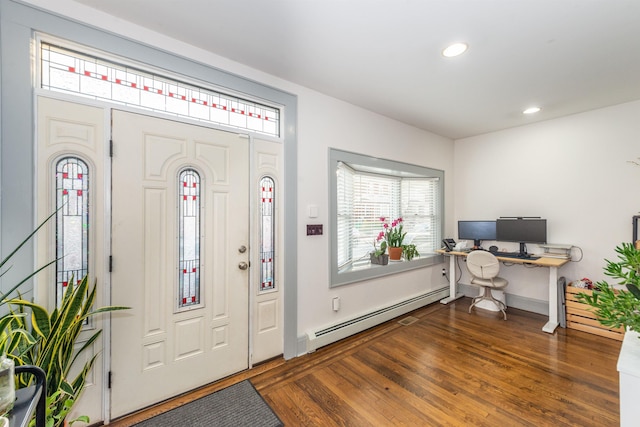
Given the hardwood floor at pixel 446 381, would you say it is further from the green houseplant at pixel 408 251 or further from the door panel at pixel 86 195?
the green houseplant at pixel 408 251

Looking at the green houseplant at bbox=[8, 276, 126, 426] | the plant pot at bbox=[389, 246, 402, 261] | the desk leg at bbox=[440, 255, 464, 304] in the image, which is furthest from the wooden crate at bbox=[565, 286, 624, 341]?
the green houseplant at bbox=[8, 276, 126, 426]

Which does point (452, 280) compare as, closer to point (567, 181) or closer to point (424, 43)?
point (567, 181)

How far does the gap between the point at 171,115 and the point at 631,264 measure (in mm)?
2682

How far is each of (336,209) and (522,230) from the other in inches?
105

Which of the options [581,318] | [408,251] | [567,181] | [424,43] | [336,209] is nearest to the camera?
[424,43]

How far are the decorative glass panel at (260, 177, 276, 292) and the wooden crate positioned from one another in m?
3.36

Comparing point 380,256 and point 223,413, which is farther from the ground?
point 380,256

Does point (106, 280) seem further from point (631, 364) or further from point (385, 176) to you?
point (385, 176)

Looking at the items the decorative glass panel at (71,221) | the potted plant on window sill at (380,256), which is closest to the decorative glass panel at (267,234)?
the decorative glass panel at (71,221)

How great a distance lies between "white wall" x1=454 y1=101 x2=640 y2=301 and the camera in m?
3.10

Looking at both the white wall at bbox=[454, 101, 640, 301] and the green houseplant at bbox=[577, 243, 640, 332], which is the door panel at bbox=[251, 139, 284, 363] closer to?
the green houseplant at bbox=[577, 243, 640, 332]

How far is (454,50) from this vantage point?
208 cm

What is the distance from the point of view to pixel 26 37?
152cm

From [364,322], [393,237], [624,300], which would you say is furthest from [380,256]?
[624,300]
